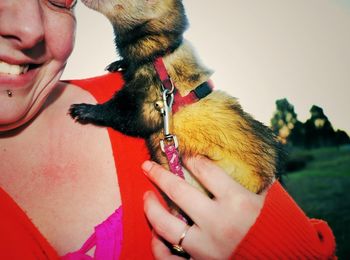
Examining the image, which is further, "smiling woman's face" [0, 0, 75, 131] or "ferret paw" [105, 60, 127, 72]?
"ferret paw" [105, 60, 127, 72]

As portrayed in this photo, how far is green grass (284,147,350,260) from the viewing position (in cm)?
412

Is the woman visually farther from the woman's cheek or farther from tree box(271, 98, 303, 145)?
tree box(271, 98, 303, 145)

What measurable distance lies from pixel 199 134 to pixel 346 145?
739 centimetres

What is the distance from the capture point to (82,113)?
2.68 feet

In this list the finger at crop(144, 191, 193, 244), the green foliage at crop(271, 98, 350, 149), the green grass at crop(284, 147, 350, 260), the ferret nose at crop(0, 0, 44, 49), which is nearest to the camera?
the ferret nose at crop(0, 0, 44, 49)

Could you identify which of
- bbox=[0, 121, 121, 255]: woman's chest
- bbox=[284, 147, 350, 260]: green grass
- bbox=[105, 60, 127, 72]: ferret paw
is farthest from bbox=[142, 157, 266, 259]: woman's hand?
bbox=[284, 147, 350, 260]: green grass

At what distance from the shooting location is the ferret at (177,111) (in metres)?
0.81

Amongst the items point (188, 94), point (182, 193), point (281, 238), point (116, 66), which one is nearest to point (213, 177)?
point (182, 193)

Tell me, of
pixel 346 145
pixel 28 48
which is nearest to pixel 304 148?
pixel 346 145

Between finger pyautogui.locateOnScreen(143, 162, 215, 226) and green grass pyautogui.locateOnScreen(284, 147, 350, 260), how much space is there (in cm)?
286

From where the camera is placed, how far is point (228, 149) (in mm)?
813

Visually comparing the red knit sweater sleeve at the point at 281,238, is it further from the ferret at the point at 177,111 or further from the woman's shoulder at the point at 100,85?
the woman's shoulder at the point at 100,85

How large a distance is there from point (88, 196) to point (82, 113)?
26 cm

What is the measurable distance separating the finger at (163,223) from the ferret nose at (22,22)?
46cm
